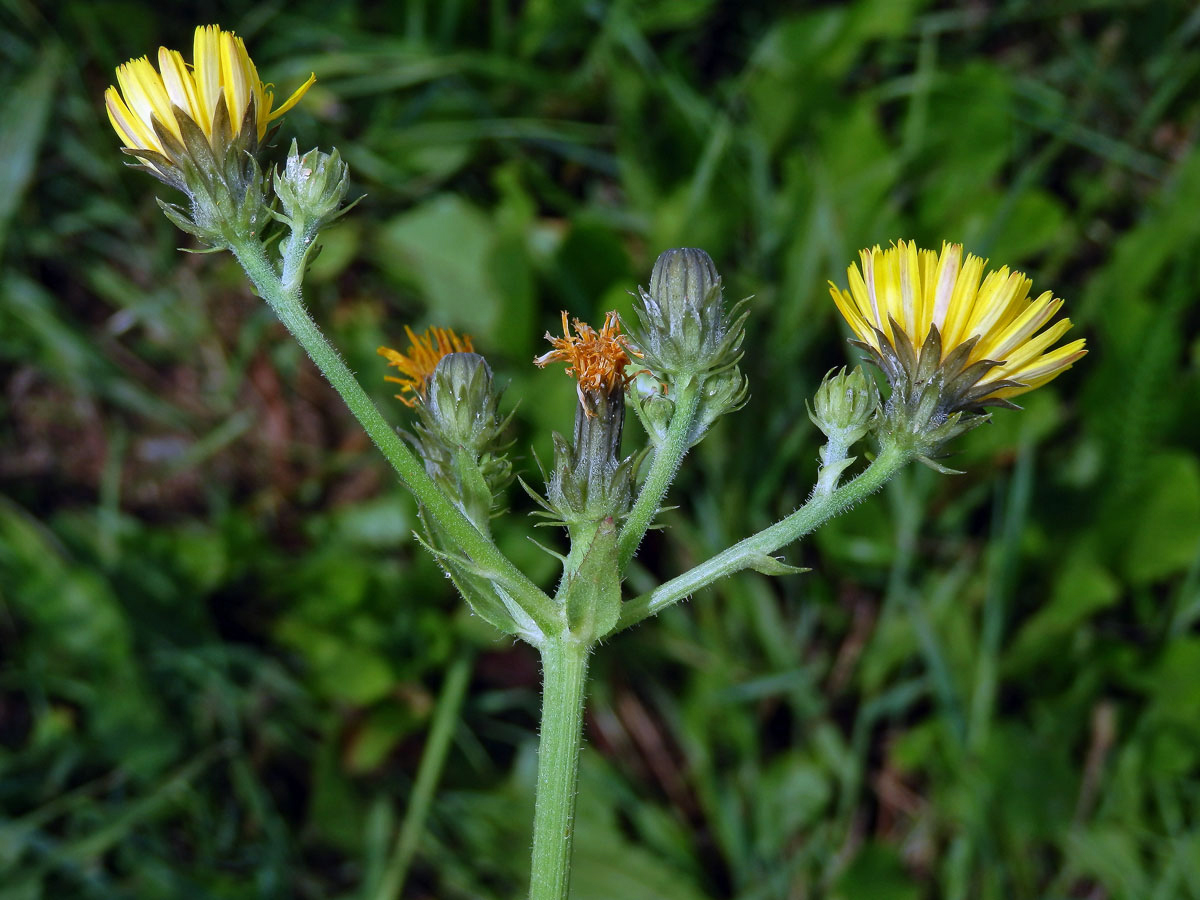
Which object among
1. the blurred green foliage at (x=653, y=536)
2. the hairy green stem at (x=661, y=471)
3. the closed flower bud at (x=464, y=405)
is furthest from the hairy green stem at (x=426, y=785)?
the hairy green stem at (x=661, y=471)

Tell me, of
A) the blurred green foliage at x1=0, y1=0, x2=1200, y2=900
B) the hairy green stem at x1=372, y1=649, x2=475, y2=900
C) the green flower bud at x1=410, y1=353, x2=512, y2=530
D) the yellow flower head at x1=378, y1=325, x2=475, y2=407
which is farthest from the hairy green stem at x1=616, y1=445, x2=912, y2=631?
the hairy green stem at x1=372, y1=649, x2=475, y2=900

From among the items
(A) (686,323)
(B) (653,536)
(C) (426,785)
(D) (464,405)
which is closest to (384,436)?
(D) (464,405)

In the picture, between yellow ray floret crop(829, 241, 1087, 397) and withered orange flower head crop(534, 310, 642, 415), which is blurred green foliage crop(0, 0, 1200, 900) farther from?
yellow ray floret crop(829, 241, 1087, 397)

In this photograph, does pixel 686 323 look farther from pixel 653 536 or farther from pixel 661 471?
pixel 653 536

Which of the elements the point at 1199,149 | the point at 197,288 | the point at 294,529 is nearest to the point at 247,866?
the point at 294,529

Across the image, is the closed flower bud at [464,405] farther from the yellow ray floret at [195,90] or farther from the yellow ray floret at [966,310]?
the yellow ray floret at [966,310]
